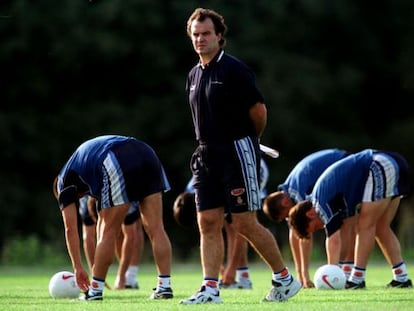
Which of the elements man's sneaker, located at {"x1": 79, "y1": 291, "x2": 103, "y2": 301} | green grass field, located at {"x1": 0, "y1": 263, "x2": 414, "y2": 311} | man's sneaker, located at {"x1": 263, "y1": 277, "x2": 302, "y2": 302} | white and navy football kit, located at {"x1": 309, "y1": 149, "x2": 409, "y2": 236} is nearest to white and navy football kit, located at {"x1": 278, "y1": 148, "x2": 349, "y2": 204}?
white and navy football kit, located at {"x1": 309, "y1": 149, "x2": 409, "y2": 236}

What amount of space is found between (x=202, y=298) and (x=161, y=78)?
87.8 ft

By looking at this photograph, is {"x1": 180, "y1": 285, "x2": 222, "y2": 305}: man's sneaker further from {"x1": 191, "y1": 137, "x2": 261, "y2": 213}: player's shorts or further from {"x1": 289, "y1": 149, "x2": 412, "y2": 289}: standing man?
{"x1": 289, "y1": 149, "x2": 412, "y2": 289}: standing man

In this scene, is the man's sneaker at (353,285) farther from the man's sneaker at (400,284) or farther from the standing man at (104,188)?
the standing man at (104,188)

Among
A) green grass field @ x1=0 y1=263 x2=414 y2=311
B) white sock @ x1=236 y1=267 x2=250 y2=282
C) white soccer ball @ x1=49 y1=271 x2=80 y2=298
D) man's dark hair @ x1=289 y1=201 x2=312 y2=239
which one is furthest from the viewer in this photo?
white sock @ x1=236 y1=267 x2=250 y2=282

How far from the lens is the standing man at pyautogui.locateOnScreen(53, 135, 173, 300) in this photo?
39.6 feet

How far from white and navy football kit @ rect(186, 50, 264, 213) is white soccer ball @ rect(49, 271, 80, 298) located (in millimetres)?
2163

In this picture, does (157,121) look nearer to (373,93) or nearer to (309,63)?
(309,63)

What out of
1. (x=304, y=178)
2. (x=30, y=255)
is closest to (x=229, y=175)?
(x=304, y=178)

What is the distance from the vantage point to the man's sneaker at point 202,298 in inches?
433

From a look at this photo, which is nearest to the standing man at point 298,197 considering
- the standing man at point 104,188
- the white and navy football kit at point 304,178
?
the white and navy football kit at point 304,178

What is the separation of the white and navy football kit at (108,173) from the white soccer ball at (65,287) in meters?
1.00

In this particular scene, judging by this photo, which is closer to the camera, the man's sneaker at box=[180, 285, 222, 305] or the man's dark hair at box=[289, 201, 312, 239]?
the man's sneaker at box=[180, 285, 222, 305]

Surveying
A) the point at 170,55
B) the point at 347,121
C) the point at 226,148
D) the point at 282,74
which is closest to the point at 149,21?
the point at 170,55

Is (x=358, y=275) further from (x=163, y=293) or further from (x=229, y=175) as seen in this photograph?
(x=229, y=175)
